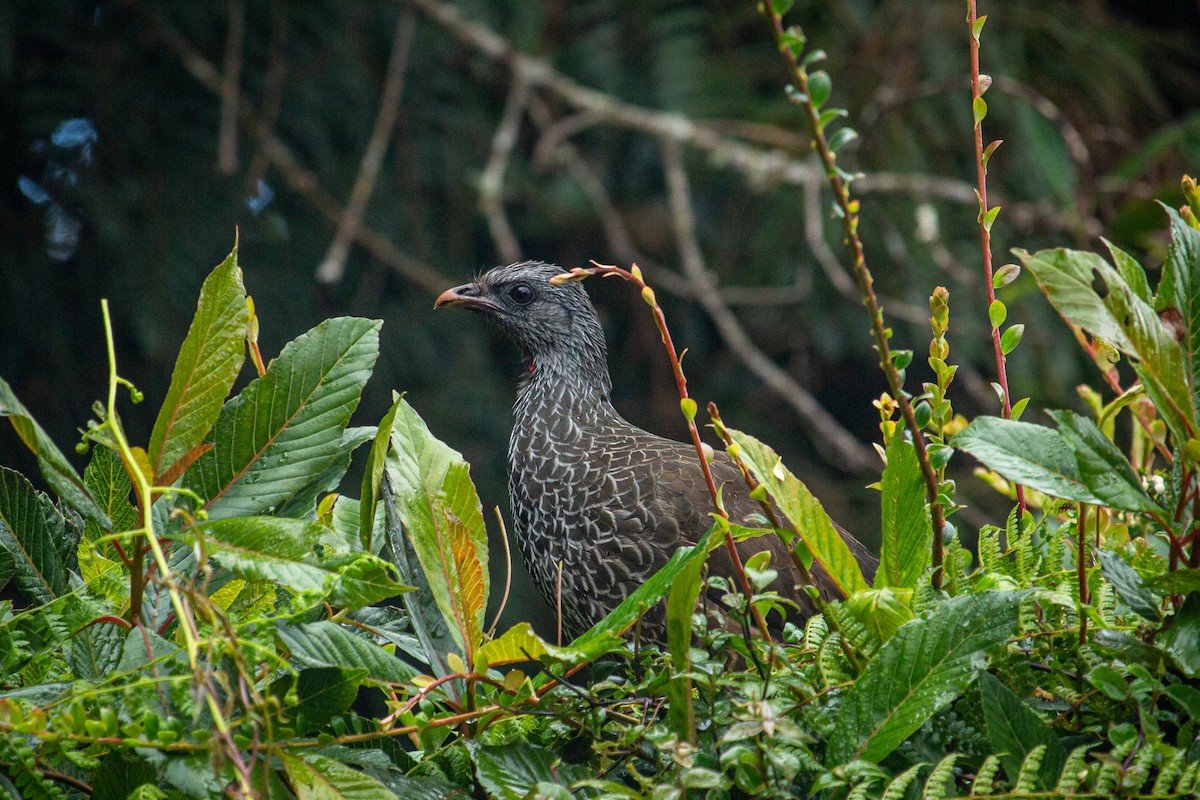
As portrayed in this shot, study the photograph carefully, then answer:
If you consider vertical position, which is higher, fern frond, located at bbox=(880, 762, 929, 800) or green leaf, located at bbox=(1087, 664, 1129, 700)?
green leaf, located at bbox=(1087, 664, 1129, 700)

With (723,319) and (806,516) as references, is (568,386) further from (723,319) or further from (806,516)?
(806,516)

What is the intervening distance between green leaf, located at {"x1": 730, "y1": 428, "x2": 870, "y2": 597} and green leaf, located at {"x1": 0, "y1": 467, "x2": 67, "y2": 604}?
0.63m

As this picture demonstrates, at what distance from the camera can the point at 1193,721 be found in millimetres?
865

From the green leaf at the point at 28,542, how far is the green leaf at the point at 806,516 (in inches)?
24.8

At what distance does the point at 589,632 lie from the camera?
0.97 meters

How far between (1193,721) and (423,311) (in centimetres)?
403

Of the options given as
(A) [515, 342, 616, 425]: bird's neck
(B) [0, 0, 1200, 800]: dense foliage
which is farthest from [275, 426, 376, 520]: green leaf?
(A) [515, 342, 616, 425]: bird's neck

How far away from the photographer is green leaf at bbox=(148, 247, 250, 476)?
3.28 feet

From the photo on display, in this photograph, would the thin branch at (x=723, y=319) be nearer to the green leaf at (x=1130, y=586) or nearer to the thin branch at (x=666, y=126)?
the thin branch at (x=666, y=126)

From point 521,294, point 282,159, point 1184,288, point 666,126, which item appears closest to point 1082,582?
point 1184,288

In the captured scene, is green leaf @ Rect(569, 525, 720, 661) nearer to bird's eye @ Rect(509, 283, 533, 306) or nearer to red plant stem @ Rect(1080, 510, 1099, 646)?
red plant stem @ Rect(1080, 510, 1099, 646)

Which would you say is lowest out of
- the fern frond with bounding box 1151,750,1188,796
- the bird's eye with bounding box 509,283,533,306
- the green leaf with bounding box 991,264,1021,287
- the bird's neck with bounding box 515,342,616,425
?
the bird's neck with bounding box 515,342,616,425

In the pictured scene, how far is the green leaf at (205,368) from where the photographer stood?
1.00m

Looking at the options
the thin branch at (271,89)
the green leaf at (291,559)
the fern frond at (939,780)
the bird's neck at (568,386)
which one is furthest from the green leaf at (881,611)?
the thin branch at (271,89)
